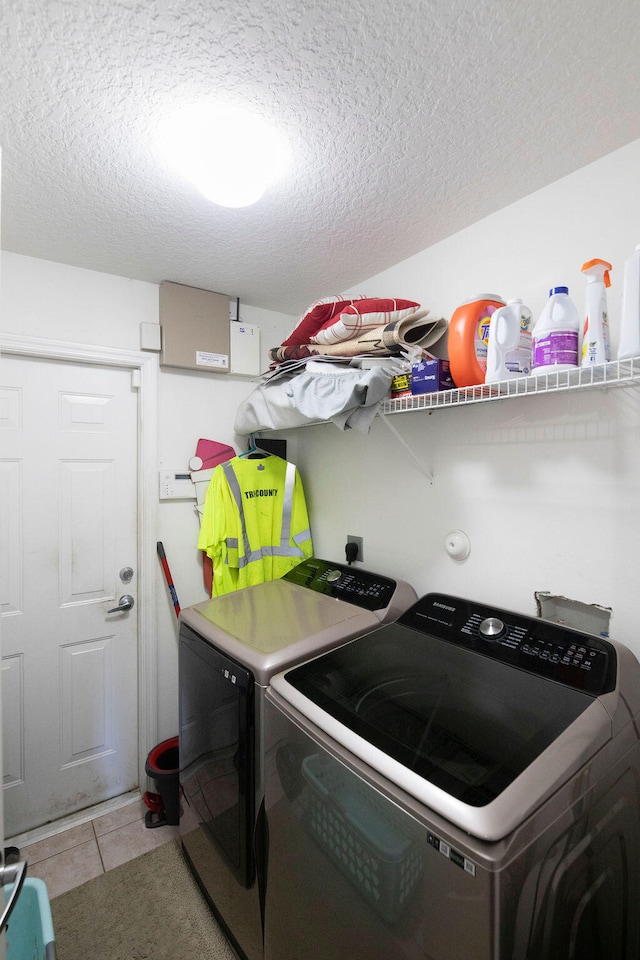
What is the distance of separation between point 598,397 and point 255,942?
1.90 metres

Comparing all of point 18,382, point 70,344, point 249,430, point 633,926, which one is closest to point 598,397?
point 633,926

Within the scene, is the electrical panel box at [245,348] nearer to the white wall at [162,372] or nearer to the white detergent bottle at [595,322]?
the white wall at [162,372]

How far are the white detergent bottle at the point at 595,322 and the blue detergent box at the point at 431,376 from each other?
399 millimetres

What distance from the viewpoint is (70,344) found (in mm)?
1921

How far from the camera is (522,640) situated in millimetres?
1181

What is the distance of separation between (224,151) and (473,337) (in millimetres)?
880

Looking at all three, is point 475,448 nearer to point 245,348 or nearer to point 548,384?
point 548,384

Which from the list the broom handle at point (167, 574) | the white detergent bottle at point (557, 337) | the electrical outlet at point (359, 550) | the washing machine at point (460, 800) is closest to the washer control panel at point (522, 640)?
the washing machine at point (460, 800)

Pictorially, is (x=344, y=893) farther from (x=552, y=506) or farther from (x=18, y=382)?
(x=18, y=382)

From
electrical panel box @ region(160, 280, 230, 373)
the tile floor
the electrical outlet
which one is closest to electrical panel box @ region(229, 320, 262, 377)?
electrical panel box @ region(160, 280, 230, 373)

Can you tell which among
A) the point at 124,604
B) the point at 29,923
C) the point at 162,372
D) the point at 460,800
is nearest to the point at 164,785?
the point at 29,923

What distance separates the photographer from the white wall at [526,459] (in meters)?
1.17

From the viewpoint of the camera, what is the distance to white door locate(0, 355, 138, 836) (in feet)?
6.14

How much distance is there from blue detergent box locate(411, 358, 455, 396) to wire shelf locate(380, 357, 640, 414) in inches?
1.0
